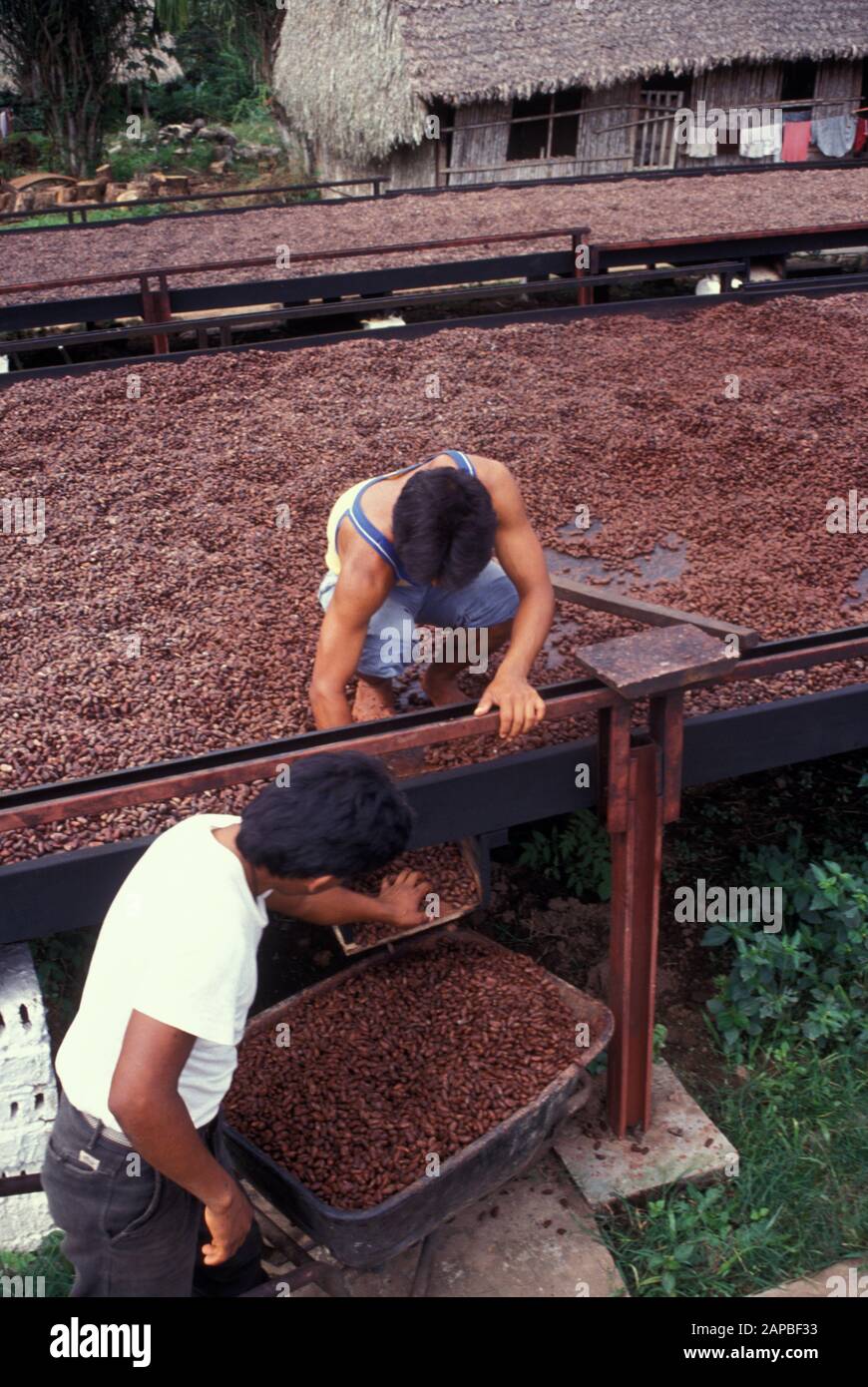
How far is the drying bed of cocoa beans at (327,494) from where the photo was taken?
348 cm

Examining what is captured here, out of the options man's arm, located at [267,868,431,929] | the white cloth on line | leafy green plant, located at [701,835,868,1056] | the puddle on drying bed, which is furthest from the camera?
the white cloth on line

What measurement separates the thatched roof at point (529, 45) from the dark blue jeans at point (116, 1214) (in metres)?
15.9

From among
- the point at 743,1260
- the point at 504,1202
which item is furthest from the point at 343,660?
the point at 743,1260

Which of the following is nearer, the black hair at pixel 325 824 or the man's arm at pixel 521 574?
the black hair at pixel 325 824

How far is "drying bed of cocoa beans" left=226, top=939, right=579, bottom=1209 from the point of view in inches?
104

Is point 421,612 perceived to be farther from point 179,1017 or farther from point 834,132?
point 834,132

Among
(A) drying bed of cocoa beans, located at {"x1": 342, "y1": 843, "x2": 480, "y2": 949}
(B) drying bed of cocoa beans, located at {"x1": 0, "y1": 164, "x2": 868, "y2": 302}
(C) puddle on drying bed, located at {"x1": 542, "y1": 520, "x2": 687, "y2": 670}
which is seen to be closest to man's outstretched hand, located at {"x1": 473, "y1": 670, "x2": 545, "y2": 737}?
(A) drying bed of cocoa beans, located at {"x1": 342, "y1": 843, "x2": 480, "y2": 949}

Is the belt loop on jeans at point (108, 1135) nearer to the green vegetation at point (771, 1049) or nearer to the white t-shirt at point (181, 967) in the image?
the white t-shirt at point (181, 967)

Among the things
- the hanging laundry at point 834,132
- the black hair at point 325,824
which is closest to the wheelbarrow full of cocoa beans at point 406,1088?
the black hair at point 325,824

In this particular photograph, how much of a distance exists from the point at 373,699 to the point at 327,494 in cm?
185

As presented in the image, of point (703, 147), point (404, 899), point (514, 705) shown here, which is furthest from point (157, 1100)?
point (703, 147)

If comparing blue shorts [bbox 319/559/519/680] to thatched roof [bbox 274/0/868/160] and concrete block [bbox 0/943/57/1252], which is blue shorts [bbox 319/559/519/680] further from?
thatched roof [bbox 274/0/868/160]

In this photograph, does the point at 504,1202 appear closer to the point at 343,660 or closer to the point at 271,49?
the point at 343,660

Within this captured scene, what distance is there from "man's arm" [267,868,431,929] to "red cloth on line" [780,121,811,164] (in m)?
17.9
